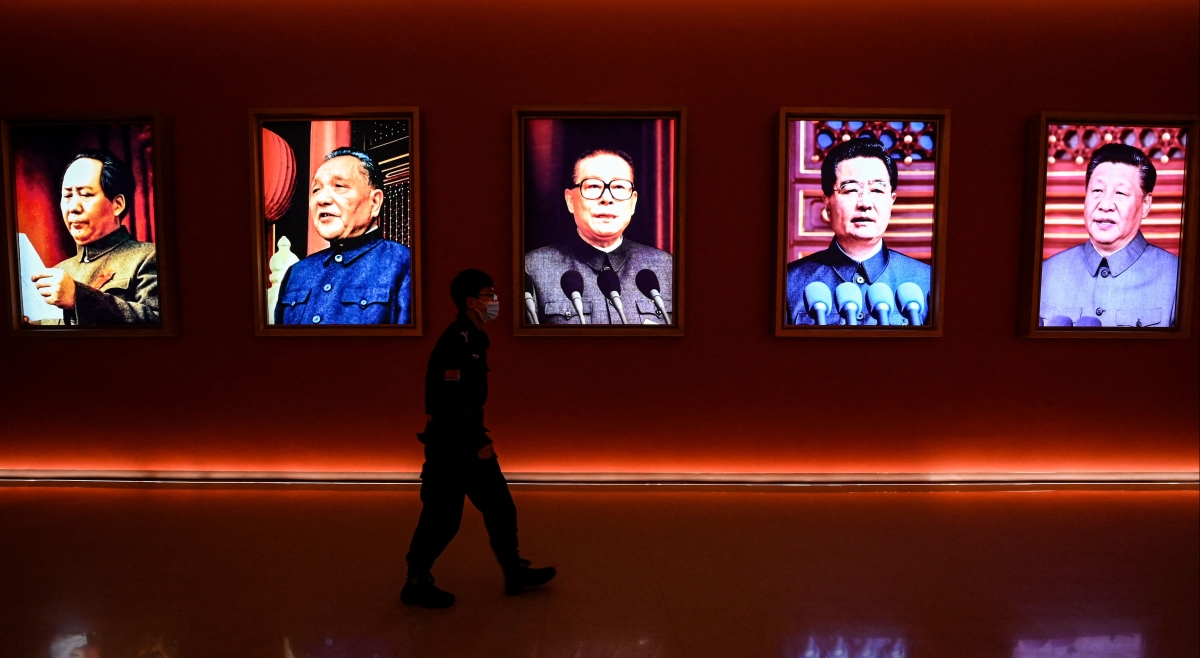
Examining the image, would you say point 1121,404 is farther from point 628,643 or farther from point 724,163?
point 628,643

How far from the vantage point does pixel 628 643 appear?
2299 millimetres

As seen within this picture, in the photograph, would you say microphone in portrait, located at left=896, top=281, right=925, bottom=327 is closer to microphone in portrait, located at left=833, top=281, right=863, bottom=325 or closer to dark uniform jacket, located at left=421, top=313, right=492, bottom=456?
microphone in portrait, located at left=833, top=281, right=863, bottom=325

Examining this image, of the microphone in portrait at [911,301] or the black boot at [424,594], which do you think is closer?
the black boot at [424,594]

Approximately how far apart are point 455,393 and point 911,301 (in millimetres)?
3305

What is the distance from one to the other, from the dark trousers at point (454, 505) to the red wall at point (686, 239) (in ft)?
5.17

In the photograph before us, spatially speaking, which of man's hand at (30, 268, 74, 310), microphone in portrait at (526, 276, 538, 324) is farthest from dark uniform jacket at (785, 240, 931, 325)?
man's hand at (30, 268, 74, 310)

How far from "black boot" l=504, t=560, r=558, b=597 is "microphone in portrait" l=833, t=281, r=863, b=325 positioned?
107 inches

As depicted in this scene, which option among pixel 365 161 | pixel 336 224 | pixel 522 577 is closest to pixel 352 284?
pixel 336 224

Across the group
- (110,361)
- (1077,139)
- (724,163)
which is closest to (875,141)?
(724,163)

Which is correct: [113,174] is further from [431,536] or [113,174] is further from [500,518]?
[500,518]

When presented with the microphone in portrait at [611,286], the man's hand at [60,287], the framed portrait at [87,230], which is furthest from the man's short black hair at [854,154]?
the man's hand at [60,287]

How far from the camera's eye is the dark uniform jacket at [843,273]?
412 centimetres

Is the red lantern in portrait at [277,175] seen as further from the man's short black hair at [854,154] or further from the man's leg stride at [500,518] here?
the man's short black hair at [854,154]

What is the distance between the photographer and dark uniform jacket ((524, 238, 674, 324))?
4094 millimetres
